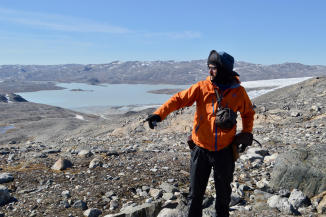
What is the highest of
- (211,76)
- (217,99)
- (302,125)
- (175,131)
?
(211,76)

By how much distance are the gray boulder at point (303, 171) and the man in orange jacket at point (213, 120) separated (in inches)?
64.7

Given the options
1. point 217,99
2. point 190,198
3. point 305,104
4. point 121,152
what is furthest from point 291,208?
point 305,104

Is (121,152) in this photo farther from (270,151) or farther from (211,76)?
(211,76)

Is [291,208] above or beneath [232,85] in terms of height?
beneath

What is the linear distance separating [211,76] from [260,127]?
26.3 ft

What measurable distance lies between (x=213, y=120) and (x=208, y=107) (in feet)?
0.51

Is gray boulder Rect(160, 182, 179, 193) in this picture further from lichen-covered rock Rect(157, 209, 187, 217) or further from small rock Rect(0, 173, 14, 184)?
small rock Rect(0, 173, 14, 184)

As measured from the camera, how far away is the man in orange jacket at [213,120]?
2.55 metres

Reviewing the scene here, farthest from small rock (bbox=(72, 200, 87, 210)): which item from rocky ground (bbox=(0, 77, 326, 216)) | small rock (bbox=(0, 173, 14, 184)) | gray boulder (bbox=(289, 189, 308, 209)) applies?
gray boulder (bbox=(289, 189, 308, 209))

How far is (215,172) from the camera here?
259cm

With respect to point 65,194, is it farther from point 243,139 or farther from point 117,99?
point 117,99

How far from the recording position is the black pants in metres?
2.56

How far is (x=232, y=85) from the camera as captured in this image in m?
2.62

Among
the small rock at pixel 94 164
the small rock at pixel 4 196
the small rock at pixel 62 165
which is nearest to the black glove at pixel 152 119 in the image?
the small rock at pixel 4 196
